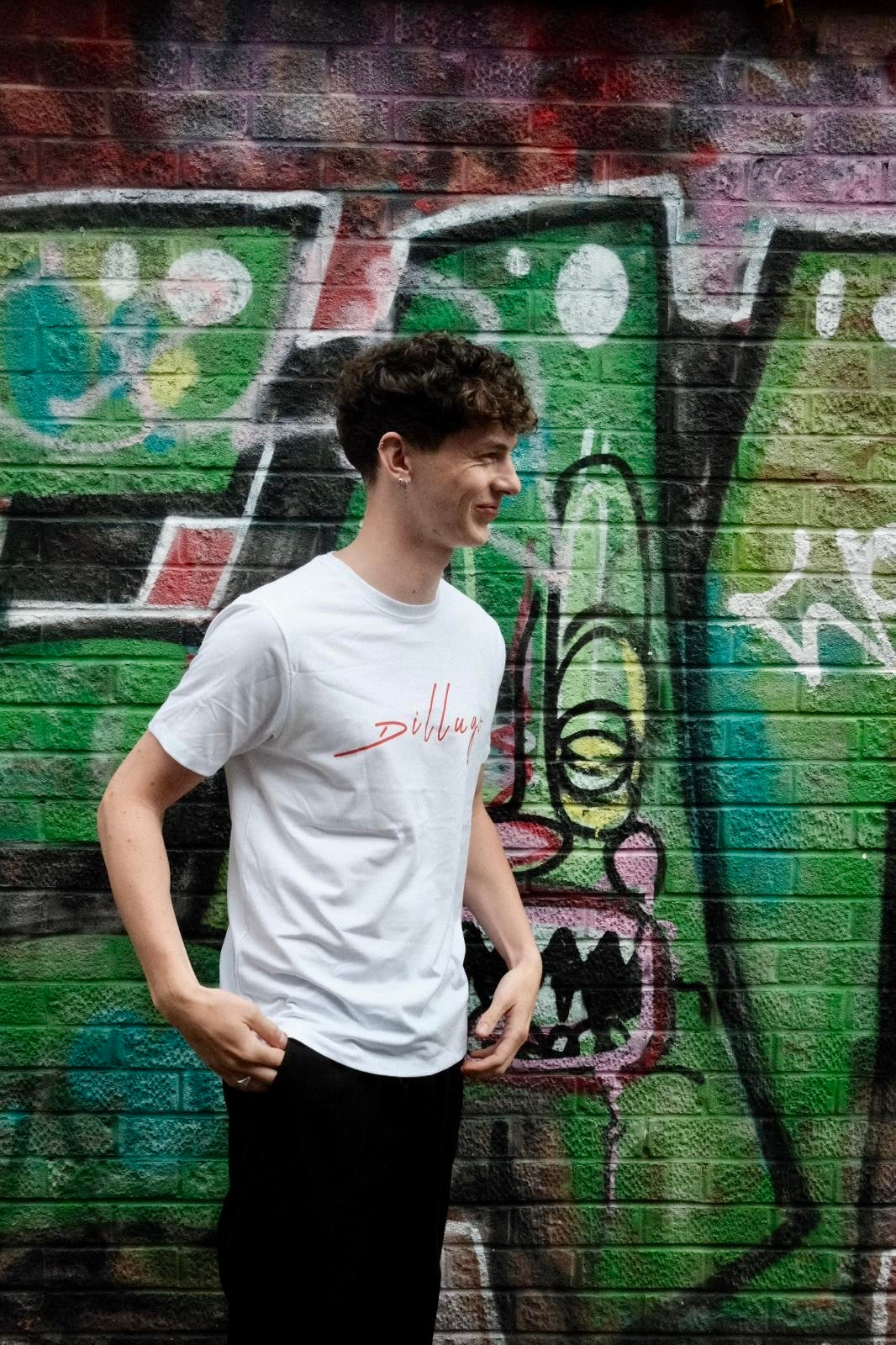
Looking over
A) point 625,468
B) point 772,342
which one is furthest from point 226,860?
point 772,342

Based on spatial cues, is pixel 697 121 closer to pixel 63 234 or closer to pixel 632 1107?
pixel 63 234

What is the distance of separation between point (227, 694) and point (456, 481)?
510 mm

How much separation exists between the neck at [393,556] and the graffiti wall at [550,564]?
2.53ft

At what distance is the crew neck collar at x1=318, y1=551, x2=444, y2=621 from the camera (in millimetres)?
1983

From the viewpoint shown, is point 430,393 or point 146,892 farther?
point 430,393

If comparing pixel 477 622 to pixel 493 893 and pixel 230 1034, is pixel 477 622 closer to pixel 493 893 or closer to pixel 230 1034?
pixel 493 893

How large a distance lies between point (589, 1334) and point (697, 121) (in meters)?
2.82

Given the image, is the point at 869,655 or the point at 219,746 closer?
the point at 219,746

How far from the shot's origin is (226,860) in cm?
281

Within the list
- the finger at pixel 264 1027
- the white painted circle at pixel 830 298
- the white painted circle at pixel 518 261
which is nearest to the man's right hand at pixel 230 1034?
the finger at pixel 264 1027

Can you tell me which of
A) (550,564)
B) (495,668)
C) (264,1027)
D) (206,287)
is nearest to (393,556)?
(495,668)

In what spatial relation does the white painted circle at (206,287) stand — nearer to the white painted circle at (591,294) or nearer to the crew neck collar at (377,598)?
the white painted circle at (591,294)

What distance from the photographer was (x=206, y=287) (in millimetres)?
2754

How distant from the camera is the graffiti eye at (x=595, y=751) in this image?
2.83 m
